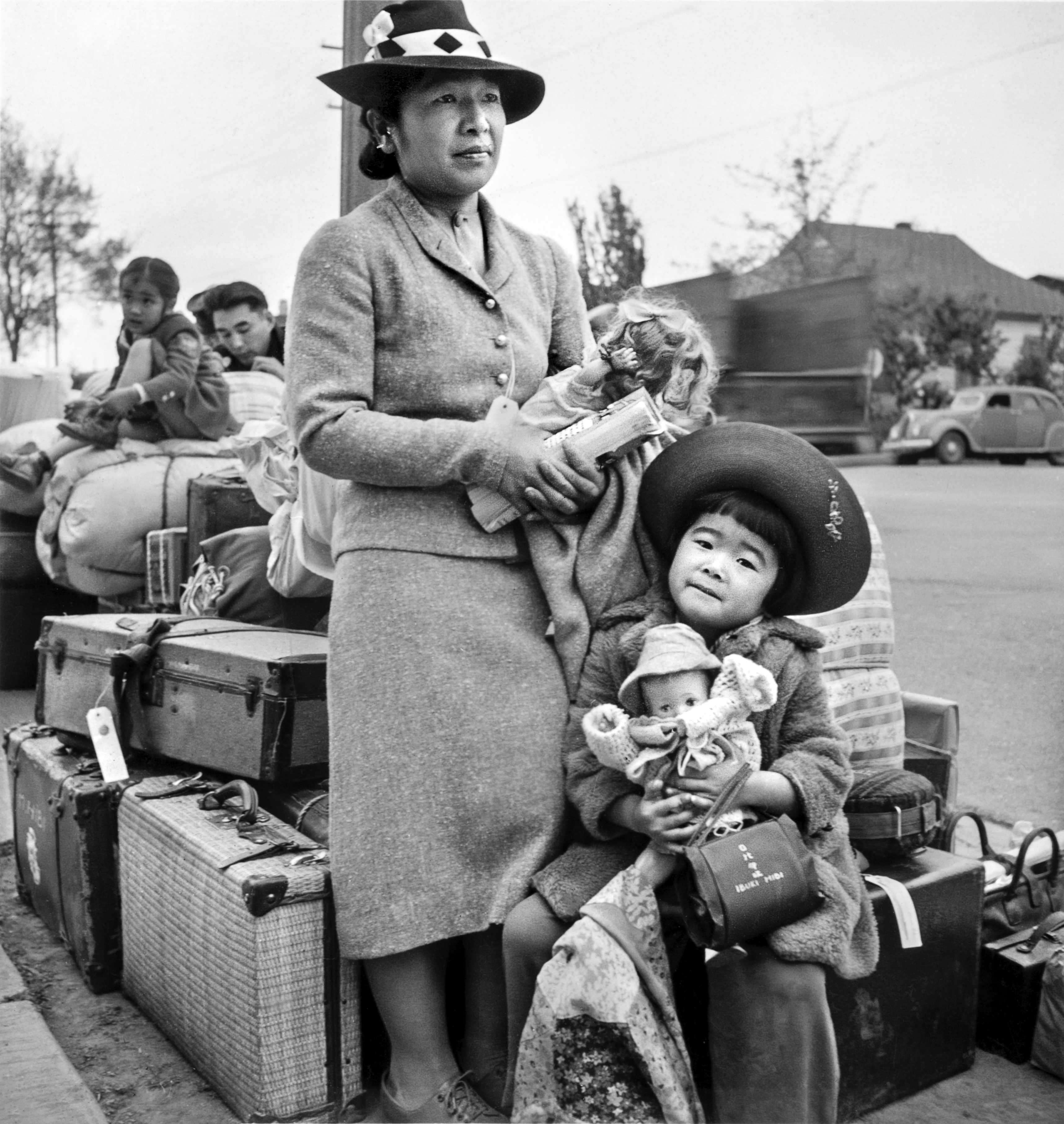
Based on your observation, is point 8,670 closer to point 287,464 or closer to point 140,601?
point 140,601

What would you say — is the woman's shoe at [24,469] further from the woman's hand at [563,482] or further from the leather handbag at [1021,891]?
the leather handbag at [1021,891]

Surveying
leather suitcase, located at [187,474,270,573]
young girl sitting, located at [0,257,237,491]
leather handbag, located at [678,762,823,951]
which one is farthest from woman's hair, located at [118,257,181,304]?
leather handbag, located at [678,762,823,951]

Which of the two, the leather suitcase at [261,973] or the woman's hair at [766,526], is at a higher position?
the woman's hair at [766,526]

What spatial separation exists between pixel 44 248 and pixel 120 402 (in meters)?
0.87

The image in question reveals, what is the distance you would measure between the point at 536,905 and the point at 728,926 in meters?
0.38

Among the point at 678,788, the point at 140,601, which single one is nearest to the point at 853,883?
the point at 678,788

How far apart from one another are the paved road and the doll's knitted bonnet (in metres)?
1.70

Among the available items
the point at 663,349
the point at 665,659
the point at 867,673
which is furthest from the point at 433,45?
the point at 867,673

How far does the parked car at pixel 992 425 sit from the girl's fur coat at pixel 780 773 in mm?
1945

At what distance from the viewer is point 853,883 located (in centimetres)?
201

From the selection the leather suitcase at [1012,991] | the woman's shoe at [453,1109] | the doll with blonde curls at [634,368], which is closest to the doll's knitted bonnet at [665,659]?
the doll with blonde curls at [634,368]

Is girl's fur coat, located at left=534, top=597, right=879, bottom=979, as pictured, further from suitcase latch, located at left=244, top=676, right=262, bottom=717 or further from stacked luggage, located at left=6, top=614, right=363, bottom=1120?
suitcase latch, located at left=244, top=676, right=262, bottom=717

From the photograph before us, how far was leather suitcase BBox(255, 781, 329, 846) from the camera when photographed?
2.64 m

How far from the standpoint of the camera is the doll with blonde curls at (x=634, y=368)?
2131 mm
